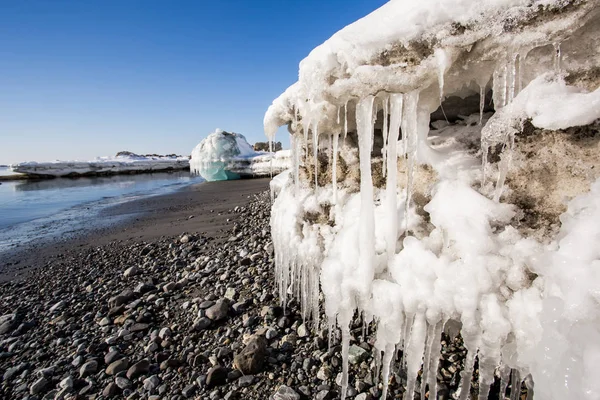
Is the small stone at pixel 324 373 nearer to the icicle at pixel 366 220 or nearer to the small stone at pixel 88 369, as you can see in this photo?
the icicle at pixel 366 220

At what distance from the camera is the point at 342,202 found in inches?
120

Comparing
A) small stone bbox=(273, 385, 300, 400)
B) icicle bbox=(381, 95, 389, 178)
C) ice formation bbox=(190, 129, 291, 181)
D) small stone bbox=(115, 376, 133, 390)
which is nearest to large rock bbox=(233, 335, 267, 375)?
small stone bbox=(273, 385, 300, 400)

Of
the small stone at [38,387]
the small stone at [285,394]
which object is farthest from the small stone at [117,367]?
the small stone at [285,394]

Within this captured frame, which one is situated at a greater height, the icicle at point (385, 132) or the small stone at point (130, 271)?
the icicle at point (385, 132)

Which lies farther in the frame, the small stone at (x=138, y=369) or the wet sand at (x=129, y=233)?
the wet sand at (x=129, y=233)

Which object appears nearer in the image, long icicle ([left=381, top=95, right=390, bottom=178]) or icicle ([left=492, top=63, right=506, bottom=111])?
icicle ([left=492, top=63, right=506, bottom=111])

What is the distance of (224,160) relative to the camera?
81.5ft

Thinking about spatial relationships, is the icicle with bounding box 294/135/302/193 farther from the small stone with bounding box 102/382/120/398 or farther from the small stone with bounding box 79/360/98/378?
→ the small stone with bounding box 79/360/98/378

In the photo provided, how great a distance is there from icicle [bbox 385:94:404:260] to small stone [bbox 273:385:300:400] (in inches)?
55.0

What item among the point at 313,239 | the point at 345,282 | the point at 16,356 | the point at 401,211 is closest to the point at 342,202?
the point at 313,239

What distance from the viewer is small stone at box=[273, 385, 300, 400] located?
2422mm

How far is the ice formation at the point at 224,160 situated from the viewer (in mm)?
24703

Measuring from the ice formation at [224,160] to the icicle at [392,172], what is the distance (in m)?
22.0

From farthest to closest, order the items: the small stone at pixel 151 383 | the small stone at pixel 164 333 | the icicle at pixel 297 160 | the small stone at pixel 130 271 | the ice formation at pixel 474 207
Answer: the small stone at pixel 130 271 → the icicle at pixel 297 160 → the small stone at pixel 164 333 → the small stone at pixel 151 383 → the ice formation at pixel 474 207
